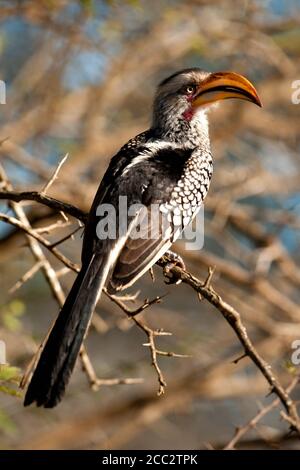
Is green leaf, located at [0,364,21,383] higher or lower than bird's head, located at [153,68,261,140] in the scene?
lower

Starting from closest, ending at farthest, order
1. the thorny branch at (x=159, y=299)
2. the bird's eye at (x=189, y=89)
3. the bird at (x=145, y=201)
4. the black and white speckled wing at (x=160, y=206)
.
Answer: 1. the bird at (x=145, y=201)
2. the thorny branch at (x=159, y=299)
3. the black and white speckled wing at (x=160, y=206)
4. the bird's eye at (x=189, y=89)

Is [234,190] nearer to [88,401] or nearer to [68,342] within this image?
[88,401]

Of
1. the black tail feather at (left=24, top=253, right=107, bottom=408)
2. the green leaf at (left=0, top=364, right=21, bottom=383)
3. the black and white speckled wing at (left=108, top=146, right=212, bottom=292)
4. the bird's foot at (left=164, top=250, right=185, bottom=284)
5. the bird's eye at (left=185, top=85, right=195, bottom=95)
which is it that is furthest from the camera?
the bird's eye at (left=185, top=85, right=195, bottom=95)

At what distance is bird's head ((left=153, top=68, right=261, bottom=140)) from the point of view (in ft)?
14.2

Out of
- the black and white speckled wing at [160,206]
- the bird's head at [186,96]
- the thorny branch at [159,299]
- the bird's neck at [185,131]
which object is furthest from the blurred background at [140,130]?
the thorny branch at [159,299]

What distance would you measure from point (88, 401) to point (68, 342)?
189 inches

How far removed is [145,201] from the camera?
3.65m

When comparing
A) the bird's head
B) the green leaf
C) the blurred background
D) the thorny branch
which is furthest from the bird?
the blurred background

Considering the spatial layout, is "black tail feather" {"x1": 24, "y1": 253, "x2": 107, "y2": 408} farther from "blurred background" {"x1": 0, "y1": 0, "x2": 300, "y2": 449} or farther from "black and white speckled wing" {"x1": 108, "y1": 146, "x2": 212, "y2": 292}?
"blurred background" {"x1": 0, "y1": 0, "x2": 300, "y2": 449}

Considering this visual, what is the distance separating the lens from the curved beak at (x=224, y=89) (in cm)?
399

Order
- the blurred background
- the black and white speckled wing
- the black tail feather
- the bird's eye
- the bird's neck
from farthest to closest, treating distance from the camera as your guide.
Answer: the blurred background < the bird's eye < the bird's neck < the black and white speckled wing < the black tail feather

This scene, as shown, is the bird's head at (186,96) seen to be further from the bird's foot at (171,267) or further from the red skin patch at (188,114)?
the bird's foot at (171,267)

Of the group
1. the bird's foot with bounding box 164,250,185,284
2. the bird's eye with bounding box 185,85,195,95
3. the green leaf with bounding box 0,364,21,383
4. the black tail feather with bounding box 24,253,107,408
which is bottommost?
the green leaf with bounding box 0,364,21,383
